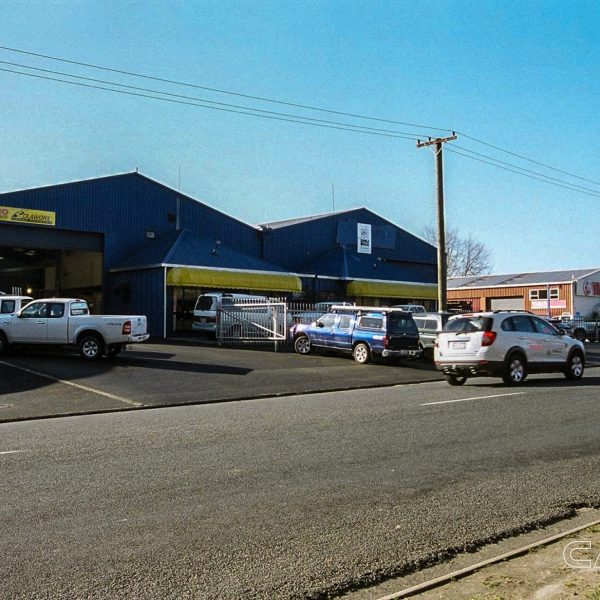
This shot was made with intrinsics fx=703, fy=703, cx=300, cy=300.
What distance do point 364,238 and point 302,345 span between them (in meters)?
23.7

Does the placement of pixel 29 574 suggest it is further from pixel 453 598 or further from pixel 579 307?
pixel 579 307

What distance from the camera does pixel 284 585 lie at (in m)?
4.38

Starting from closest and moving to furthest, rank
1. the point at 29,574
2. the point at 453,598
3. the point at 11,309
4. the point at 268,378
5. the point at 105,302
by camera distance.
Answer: the point at 453,598, the point at 29,574, the point at 268,378, the point at 11,309, the point at 105,302

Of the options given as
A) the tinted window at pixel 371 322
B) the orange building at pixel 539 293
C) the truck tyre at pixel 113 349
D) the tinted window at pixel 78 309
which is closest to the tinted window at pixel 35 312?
the tinted window at pixel 78 309

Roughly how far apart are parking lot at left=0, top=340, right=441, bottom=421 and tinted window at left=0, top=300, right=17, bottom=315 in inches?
53.7

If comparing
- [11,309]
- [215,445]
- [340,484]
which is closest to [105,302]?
[11,309]

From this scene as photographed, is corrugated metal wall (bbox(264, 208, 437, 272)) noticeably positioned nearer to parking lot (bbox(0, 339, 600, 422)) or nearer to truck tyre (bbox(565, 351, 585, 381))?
parking lot (bbox(0, 339, 600, 422))

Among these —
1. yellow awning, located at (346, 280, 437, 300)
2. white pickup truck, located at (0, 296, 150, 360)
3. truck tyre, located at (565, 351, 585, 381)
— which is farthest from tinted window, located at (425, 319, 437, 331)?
yellow awning, located at (346, 280, 437, 300)

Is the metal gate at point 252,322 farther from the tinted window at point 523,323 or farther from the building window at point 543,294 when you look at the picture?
the building window at point 543,294

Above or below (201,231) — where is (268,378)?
below

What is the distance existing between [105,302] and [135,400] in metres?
22.9

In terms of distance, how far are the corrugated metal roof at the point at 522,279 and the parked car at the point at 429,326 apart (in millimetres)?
35918

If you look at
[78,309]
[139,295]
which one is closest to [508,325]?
[78,309]

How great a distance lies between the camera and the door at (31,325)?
21.5 meters
